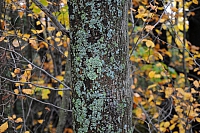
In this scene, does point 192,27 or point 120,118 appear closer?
point 120,118

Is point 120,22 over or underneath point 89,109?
over

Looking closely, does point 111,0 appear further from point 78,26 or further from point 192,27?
point 192,27

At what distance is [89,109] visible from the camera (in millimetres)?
1099

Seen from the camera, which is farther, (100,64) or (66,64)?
(66,64)

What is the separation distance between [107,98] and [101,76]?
88 mm

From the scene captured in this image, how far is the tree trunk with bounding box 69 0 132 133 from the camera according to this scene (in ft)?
3.54

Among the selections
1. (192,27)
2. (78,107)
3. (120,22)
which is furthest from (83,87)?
(192,27)

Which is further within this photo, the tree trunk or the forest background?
the forest background

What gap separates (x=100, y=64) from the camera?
1.08 meters

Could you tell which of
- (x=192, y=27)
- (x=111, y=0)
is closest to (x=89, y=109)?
(x=111, y=0)

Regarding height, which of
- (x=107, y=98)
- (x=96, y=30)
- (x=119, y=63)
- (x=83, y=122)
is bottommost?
(x=83, y=122)

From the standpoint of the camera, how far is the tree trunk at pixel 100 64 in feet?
3.54

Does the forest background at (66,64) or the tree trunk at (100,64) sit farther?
the forest background at (66,64)

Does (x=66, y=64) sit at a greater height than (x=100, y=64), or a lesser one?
lesser
